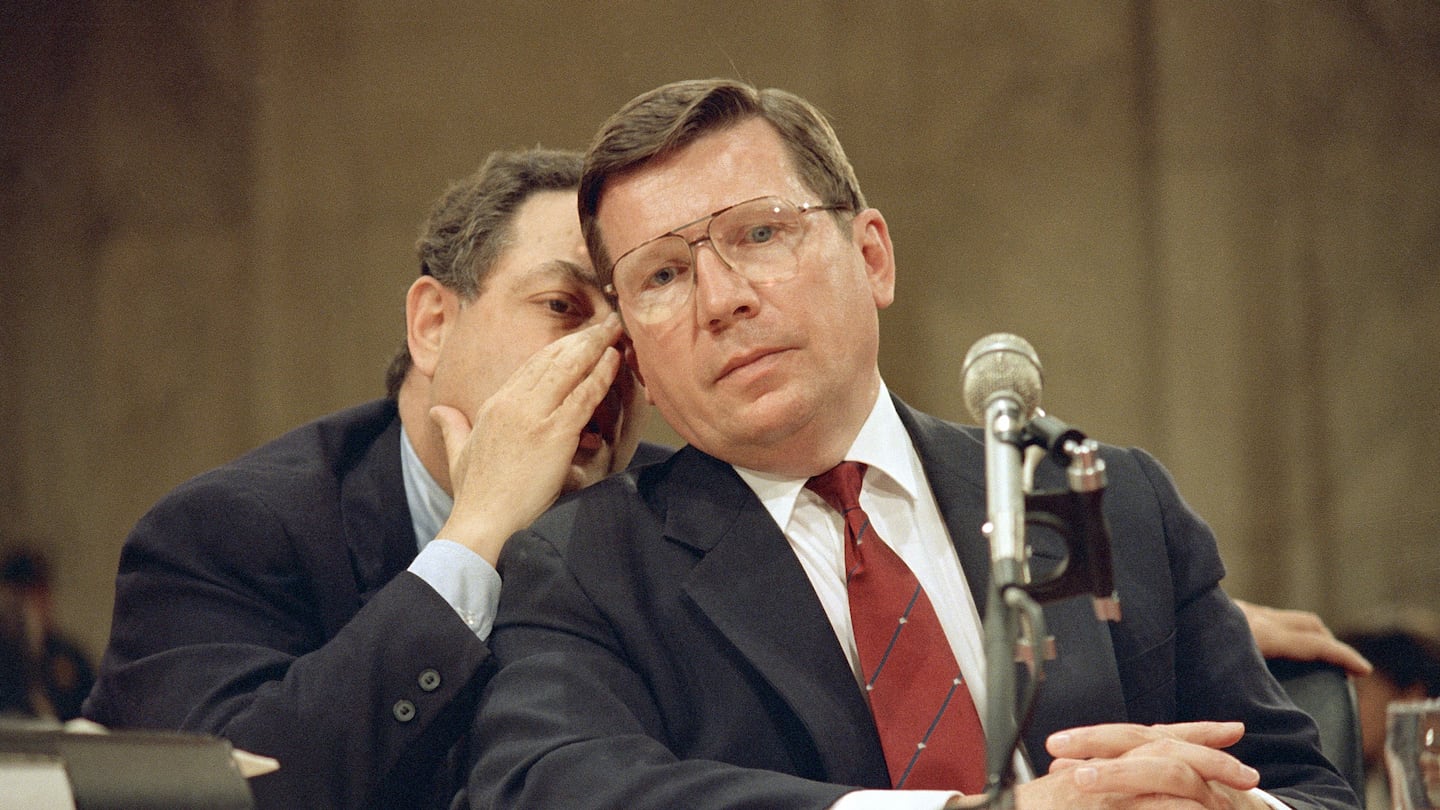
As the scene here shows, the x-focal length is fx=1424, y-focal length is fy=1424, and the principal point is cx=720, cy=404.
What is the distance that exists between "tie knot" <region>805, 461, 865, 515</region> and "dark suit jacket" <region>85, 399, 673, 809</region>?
503 mm

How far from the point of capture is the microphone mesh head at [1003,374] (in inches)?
52.9

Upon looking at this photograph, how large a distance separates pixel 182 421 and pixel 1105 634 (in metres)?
3.83

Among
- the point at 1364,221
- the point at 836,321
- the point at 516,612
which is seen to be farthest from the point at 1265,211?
the point at 516,612

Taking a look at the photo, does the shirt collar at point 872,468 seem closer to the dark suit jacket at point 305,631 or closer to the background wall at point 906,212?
the dark suit jacket at point 305,631

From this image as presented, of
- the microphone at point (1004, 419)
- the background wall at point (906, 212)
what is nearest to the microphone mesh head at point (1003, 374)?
the microphone at point (1004, 419)

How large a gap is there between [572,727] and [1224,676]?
87cm

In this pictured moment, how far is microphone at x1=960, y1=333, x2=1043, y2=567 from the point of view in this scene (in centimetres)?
123

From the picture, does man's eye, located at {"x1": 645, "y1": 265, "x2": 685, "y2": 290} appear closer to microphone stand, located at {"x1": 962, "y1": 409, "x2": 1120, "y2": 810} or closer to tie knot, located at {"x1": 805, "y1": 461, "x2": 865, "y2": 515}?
tie knot, located at {"x1": 805, "y1": 461, "x2": 865, "y2": 515}

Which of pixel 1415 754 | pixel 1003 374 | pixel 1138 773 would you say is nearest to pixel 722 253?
pixel 1003 374

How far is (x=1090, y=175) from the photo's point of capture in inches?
174

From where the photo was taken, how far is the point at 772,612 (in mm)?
1805

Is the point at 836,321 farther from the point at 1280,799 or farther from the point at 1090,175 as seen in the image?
the point at 1090,175

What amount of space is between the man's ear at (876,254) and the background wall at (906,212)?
96.3 inches

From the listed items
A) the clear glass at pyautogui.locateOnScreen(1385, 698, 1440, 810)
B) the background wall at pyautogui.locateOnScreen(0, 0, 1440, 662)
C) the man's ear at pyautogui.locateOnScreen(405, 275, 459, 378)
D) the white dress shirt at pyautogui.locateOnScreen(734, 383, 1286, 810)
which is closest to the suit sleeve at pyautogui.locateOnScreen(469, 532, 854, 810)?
the white dress shirt at pyautogui.locateOnScreen(734, 383, 1286, 810)
